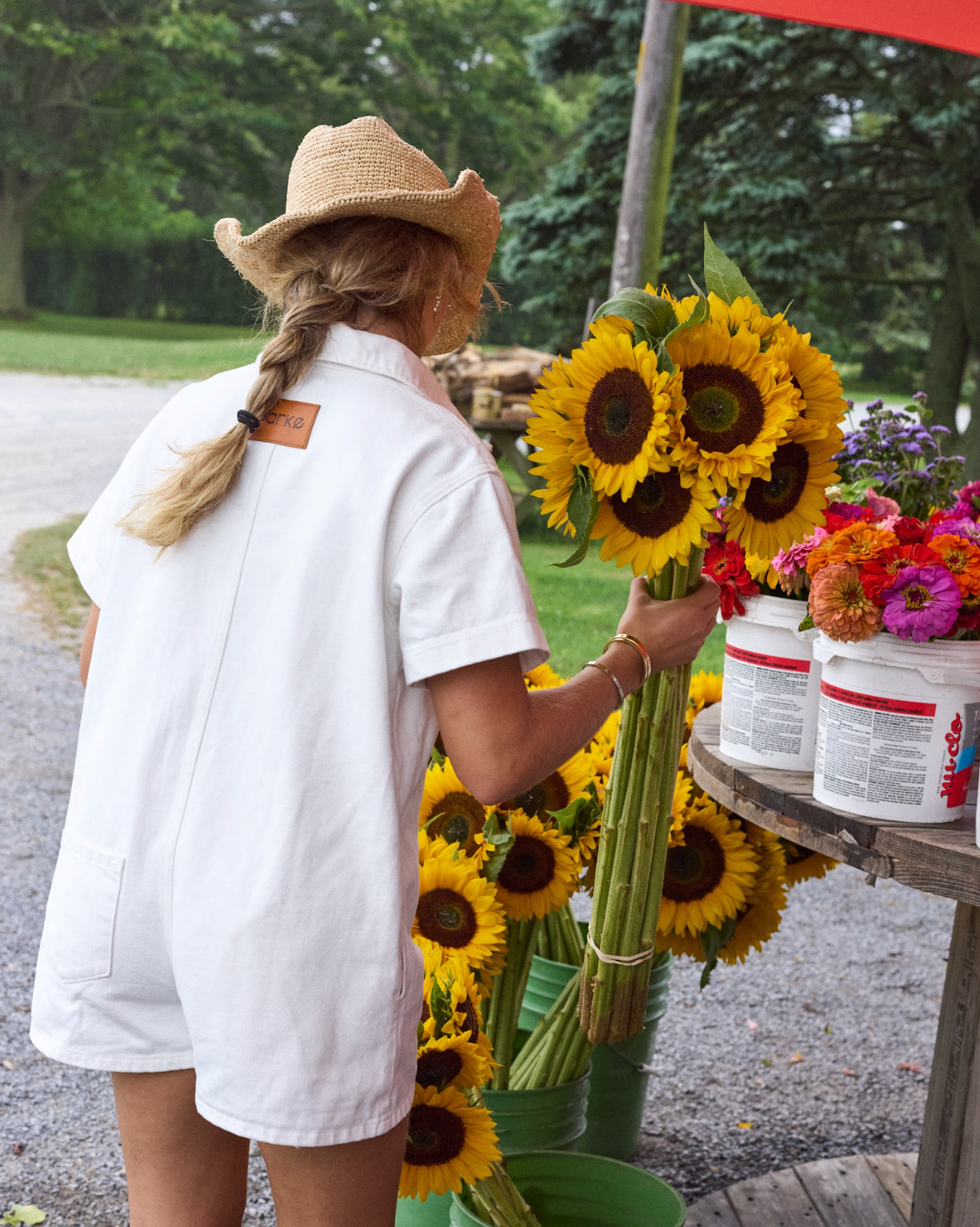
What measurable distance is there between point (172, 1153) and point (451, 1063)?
475 mm

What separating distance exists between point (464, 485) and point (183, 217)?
14.3 meters

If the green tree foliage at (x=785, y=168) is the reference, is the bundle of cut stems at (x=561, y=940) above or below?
below

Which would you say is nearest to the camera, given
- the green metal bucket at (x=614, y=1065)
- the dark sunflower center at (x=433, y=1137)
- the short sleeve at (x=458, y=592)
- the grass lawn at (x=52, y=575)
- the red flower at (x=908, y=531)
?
the short sleeve at (x=458, y=592)

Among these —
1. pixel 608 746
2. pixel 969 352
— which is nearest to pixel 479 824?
pixel 608 746

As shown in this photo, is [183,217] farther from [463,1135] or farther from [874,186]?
[463,1135]

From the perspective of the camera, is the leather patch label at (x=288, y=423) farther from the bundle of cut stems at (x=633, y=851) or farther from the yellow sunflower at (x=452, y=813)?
the yellow sunflower at (x=452, y=813)

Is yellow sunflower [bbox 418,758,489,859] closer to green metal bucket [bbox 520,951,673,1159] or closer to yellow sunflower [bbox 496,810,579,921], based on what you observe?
yellow sunflower [bbox 496,810,579,921]

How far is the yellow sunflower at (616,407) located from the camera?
4.46 ft

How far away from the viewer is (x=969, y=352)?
37.2 ft

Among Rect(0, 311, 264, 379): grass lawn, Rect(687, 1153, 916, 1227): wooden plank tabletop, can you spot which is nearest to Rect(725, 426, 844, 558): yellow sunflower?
Rect(687, 1153, 916, 1227): wooden plank tabletop

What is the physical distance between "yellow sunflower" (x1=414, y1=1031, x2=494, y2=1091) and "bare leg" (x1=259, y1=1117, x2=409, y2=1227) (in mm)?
424

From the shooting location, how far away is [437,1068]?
5.60 ft

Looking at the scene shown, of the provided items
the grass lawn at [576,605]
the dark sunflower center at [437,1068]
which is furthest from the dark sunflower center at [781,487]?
the grass lawn at [576,605]

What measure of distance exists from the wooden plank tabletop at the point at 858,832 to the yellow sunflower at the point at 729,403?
0.44 meters
